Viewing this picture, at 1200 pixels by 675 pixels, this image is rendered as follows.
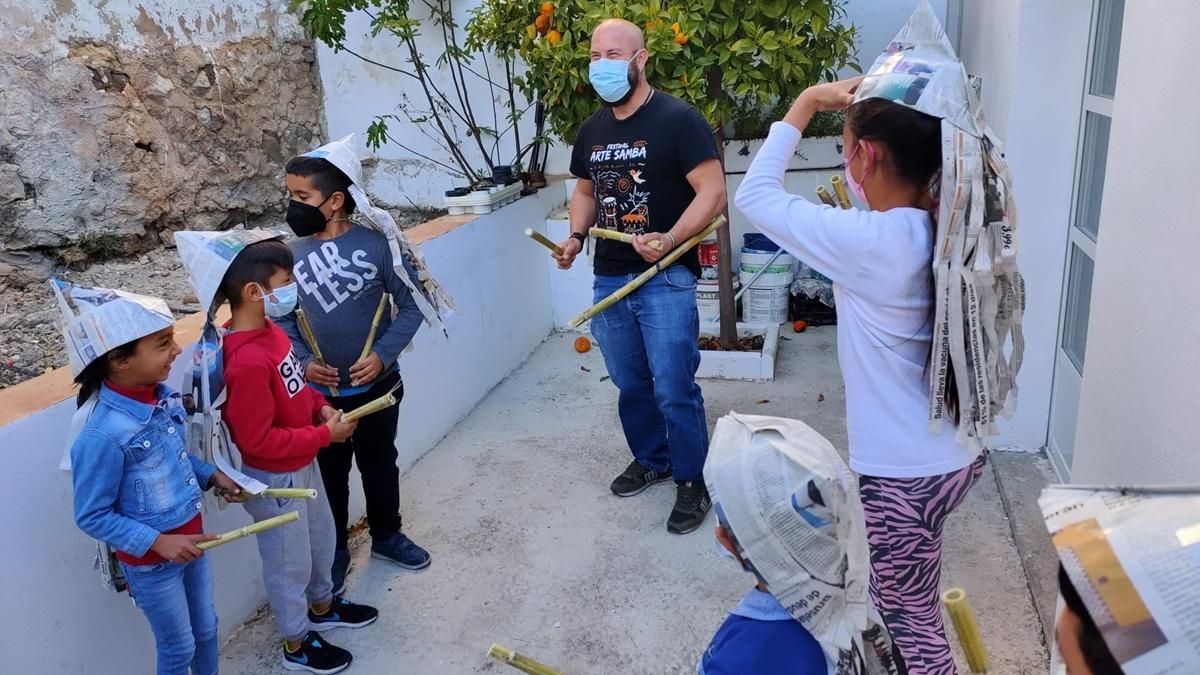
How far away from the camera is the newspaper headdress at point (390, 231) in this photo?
2666mm

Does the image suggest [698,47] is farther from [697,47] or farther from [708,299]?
[708,299]

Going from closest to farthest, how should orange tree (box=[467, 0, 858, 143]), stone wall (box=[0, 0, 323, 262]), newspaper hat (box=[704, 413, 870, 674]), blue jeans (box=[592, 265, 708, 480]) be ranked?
1. newspaper hat (box=[704, 413, 870, 674])
2. blue jeans (box=[592, 265, 708, 480])
3. stone wall (box=[0, 0, 323, 262])
4. orange tree (box=[467, 0, 858, 143])

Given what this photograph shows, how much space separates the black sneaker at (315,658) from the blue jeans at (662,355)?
1.37 meters

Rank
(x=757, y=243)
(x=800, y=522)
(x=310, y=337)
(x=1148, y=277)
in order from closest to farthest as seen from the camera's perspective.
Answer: (x=800, y=522)
(x=1148, y=277)
(x=310, y=337)
(x=757, y=243)

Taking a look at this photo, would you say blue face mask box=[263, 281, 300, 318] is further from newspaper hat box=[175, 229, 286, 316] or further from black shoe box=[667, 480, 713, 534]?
black shoe box=[667, 480, 713, 534]

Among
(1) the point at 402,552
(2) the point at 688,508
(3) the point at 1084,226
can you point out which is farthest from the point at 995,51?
(1) the point at 402,552

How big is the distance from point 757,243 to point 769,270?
0.22 meters

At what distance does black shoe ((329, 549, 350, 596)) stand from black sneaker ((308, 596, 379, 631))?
10 centimetres

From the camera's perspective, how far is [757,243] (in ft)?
17.1

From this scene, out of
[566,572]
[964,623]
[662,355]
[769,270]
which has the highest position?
[964,623]

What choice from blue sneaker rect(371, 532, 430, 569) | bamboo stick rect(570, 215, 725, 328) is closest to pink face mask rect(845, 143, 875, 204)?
bamboo stick rect(570, 215, 725, 328)

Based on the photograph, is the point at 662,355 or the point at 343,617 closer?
the point at 343,617

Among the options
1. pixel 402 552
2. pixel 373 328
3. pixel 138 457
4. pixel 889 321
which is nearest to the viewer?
pixel 889 321

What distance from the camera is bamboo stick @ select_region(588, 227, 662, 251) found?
2.96m
